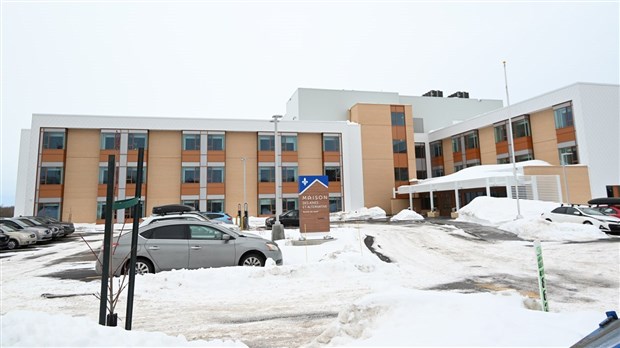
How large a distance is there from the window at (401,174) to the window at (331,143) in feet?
34.2

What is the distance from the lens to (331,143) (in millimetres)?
49219

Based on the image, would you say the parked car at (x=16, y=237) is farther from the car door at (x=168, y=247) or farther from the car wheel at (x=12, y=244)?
the car door at (x=168, y=247)

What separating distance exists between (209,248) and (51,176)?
40490 mm

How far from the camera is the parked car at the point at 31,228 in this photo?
21.0 metres

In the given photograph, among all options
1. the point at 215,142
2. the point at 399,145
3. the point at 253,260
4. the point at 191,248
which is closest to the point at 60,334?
the point at 191,248

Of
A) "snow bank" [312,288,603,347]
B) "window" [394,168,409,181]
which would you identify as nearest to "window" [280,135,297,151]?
"window" [394,168,409,181]

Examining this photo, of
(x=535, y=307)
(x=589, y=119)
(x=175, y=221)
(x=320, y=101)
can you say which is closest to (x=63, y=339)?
(x=535, y=307)

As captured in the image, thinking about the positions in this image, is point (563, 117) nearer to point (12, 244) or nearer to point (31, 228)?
point (31, 228)

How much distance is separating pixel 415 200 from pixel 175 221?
45500 mm

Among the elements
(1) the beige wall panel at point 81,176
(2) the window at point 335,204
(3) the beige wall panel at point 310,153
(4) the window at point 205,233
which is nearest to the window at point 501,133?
(2) the window at point 335,204

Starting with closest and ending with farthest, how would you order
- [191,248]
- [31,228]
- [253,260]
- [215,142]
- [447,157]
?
[191,248]
[253,260]
[31,228]
[215,142]
[447,157]

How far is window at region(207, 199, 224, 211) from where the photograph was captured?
1732 inches

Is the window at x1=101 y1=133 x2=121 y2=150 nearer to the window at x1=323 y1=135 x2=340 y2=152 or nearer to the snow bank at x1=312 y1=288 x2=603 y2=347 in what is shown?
the window at x1=323 y1=135 x2=340 y2=152

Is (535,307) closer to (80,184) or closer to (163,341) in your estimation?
(163,341)
